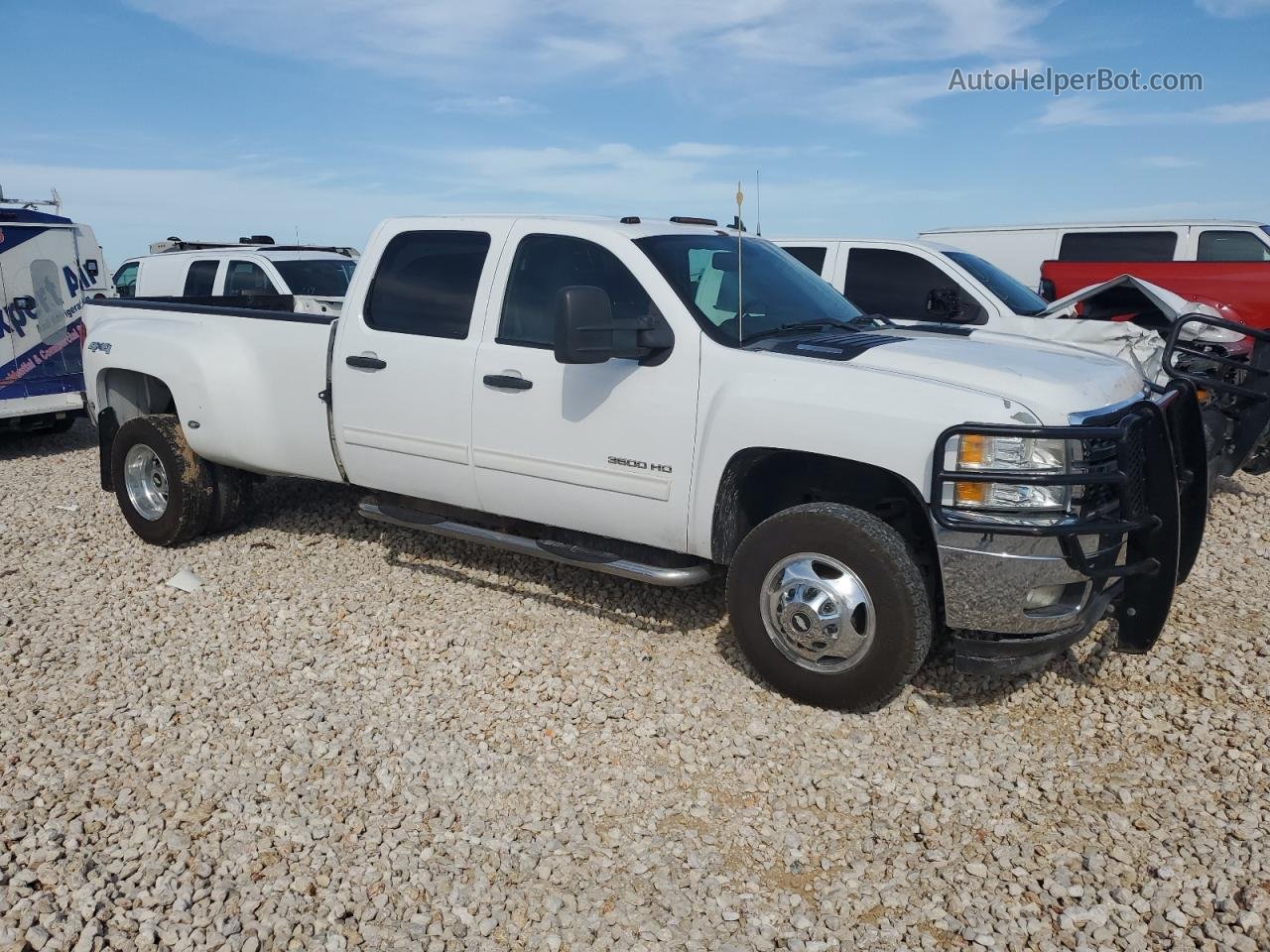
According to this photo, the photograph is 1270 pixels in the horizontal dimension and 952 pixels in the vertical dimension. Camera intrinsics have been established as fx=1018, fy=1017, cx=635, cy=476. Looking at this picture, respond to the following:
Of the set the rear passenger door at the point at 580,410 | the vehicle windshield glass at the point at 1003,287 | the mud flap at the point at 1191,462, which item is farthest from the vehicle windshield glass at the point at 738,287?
the vehicle windshield glass at the point at 1003,287

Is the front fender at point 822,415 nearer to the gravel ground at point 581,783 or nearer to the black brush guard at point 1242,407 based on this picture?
the gravel ground at point 581,783

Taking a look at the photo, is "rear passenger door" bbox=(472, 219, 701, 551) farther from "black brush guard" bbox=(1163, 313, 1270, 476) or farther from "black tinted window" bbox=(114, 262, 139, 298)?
"black tinted window" bbox=(114, 262, 139, 298)

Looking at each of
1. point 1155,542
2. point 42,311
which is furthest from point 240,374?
point 42,311

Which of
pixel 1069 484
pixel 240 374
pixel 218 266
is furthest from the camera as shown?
pixel 218 266

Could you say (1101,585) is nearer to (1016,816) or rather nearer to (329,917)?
(1016,816)

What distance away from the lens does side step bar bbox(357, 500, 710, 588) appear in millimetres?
4512

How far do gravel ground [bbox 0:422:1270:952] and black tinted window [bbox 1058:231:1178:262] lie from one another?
299 inches

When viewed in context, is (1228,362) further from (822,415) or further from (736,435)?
(736,435)

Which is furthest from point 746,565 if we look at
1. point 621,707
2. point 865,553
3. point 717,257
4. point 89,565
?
point 89,565

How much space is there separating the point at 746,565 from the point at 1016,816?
1.36 metres

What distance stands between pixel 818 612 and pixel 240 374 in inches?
145

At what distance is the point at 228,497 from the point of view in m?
6.46

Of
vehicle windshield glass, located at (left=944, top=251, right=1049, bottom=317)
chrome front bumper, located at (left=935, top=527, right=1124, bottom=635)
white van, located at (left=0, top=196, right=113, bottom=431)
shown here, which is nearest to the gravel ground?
chrome front bumper, located at (left=935, top=527, right=1124, bottom=635)

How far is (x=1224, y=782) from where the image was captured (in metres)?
3.69
